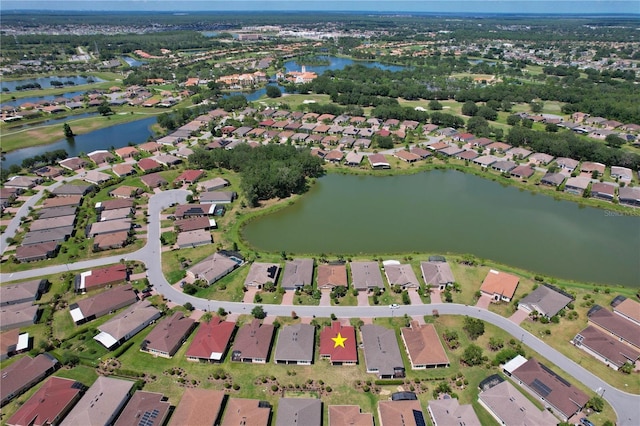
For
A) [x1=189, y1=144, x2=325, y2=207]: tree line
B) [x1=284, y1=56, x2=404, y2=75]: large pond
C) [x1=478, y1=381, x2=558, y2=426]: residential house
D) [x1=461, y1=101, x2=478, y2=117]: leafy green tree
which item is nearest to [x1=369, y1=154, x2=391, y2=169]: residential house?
[x1=189, y1=144, x2=325, y2=207]: tree line

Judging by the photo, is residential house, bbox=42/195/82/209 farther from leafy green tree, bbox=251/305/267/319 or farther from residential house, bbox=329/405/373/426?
residential house, bbox=329/405/373/426

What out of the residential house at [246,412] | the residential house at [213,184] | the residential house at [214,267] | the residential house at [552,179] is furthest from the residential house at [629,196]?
the residential house at [213,184]

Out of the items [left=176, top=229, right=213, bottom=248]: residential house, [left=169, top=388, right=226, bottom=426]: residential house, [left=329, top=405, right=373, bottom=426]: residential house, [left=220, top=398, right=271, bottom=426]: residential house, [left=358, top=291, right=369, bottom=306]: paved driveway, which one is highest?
[left=176, top=229, right=213, bottom=248]: residential house

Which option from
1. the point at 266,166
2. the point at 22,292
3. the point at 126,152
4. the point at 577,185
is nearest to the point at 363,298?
the point at 266,166

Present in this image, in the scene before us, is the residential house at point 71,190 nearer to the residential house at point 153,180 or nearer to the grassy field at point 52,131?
the residential house at point 153,180

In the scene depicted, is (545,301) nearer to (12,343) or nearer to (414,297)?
(414,297)
